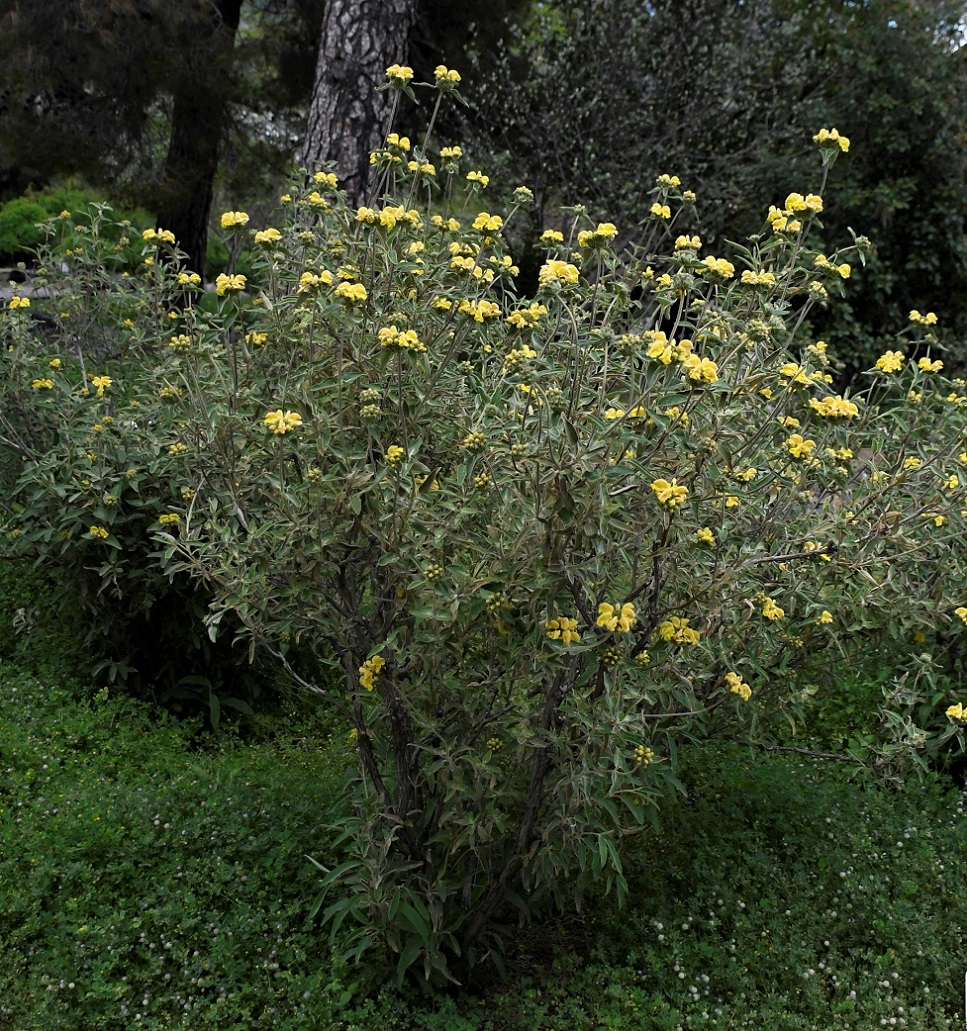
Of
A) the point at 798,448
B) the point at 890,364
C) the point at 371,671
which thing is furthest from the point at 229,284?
the point at 890,364

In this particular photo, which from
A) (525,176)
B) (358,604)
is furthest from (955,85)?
(358,604)

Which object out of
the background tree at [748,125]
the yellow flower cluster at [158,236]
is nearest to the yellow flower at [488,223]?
the yellow flower cluster at [158,236]

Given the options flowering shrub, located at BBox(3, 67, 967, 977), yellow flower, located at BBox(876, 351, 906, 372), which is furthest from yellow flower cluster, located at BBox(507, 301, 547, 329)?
yellow flower, located at BBox(876, 351, 906, 372)

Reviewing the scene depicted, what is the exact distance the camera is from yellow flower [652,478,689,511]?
1.80m

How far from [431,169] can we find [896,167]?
269 inches

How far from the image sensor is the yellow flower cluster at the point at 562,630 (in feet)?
6.06

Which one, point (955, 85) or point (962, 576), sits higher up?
point (955, 85)

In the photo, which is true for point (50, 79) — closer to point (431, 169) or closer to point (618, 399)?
point (431, 169)

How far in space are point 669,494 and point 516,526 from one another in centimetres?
33

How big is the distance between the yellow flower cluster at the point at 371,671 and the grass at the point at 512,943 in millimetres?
773

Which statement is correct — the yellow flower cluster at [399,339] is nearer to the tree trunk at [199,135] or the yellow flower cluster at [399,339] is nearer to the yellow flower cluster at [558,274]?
the yellow flower cluster at [558,274]

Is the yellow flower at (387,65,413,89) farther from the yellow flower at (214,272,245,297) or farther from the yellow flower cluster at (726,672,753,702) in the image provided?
the yellow flower cluster at (726,672,753,702)

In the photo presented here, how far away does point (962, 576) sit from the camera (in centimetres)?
287

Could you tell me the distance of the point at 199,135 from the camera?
727 cm
